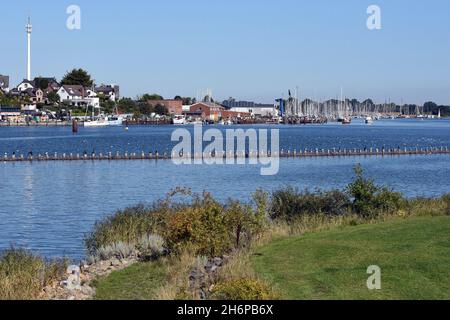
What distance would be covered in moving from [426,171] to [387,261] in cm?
5581

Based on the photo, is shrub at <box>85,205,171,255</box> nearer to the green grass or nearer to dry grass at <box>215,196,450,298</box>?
dry grass at <box>215,196,450,298</box>

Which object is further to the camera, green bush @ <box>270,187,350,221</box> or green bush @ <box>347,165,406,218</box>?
green bush @ <box>270,187,350,221</box>

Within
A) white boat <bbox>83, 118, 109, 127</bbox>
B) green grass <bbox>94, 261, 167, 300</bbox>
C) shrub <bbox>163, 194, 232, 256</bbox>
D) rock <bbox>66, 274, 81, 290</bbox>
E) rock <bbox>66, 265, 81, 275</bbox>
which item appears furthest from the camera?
white boat <bbox>83, 118, 109, 127</bbox>

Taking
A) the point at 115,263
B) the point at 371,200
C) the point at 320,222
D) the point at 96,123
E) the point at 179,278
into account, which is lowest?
the point at 115,263

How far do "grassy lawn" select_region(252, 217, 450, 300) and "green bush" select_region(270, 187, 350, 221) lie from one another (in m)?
5.97

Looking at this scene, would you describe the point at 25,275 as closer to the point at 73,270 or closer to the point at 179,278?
the point at 73,270

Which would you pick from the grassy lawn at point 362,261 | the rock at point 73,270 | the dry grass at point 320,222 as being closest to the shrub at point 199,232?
the dry grass at point 320,222

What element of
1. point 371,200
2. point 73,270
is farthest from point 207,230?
point 371,200

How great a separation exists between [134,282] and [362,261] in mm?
5044

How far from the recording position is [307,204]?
29.1 meters

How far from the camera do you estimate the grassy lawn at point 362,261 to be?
14.7 metres

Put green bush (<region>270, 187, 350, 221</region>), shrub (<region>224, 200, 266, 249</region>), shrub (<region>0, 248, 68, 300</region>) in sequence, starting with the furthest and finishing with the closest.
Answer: green bush (<region>270, 187, 350, 221</region>) < shrub (<region>224, 200, 266, 249</region>) < shrub (<region>0, 248, 68, 300</region>)

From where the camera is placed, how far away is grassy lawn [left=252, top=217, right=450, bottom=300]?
48.1 ft

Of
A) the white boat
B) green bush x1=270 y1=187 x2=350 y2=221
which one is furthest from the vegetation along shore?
the white boat
